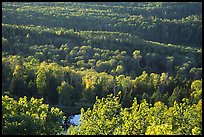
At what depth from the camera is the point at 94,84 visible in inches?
3669

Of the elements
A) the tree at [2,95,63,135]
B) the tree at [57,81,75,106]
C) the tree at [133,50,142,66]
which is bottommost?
the tree at [133,50,142,66]

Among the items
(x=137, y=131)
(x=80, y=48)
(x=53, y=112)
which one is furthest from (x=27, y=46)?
(x=137, y=131)

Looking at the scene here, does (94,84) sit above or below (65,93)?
above

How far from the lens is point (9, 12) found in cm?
19762

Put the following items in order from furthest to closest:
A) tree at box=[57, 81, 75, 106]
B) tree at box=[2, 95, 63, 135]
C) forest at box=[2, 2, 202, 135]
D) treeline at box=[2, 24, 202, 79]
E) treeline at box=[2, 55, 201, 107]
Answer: treeline at box=[2, 24, 202, 79] < treeline at box=[2, 55, 201, 107] < tree at box=[57, 81, 75, 106] < tree at box=[2, 95, 63, 135] < forest at box=[2, 2, 202, 135]

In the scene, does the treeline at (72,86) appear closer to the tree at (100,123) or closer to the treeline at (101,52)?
the treeline at (101,52)

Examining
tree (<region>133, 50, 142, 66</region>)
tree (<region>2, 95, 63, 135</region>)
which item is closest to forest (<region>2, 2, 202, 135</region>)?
tree (<region>2, 95, 63, 135</region>)

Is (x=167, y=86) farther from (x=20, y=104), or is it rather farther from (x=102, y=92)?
(x=20, y=104)

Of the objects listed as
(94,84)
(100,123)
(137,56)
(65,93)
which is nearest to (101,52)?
(137,56)

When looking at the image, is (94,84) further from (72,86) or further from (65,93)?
(65,93)

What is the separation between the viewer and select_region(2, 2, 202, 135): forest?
47.0 meters

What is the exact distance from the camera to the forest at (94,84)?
47.0 metres

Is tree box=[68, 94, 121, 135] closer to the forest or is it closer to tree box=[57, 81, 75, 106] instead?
the forest

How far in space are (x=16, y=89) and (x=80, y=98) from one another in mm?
14553
